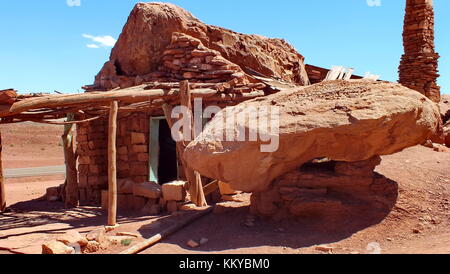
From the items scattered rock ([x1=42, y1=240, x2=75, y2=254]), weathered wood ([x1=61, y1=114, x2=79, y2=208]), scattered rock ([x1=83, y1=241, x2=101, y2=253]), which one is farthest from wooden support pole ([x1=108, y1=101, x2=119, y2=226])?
weathered wood ([x1=61, y1=114, x2=79, y2=208])

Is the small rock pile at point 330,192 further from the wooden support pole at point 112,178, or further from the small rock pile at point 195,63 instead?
the small rock pile at point 195,63

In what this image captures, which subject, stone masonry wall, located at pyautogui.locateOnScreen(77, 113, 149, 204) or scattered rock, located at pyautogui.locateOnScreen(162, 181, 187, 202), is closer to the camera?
scattered rock, located at pyautogui.locateOnScreen(162, 181, 187, 202)

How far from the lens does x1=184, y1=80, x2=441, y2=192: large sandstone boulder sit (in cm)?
486

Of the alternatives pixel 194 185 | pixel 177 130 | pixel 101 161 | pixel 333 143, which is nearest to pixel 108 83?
pixel 101 161

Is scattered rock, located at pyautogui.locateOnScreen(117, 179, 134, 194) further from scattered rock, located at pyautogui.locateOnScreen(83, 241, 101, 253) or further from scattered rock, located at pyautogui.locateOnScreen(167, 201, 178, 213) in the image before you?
scattered rock, located at pyautogui.locateOnScreen(83, 241, 101, 253)

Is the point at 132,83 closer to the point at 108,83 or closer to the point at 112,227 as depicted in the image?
Answer: the point at 108,83

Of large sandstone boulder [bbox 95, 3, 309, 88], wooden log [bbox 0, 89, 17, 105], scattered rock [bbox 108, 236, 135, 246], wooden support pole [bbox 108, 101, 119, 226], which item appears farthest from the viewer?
large sandstone boulder [bbox 95, 3, 309, 88]

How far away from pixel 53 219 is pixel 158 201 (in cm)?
247

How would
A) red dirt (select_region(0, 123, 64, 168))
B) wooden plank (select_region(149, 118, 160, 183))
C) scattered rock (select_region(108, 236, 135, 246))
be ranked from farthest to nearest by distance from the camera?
red dirt (select_region(0, 123, 64, 168)), wooden plank (select_region(149, 118, 160, 183)), scattered rock (select_region(108, 236, 135, 246))

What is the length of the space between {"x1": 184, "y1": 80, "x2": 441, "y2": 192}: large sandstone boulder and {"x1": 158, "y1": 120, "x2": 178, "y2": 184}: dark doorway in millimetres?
5428

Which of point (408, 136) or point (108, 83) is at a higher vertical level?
point (108, 83)

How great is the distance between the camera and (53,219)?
8.04 meters

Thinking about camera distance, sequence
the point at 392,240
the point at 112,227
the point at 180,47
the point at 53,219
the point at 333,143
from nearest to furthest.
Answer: the point at 392,240 → the point at 333,143 → the point at 112,227 → the point at 53,219 → the point at 180,47
